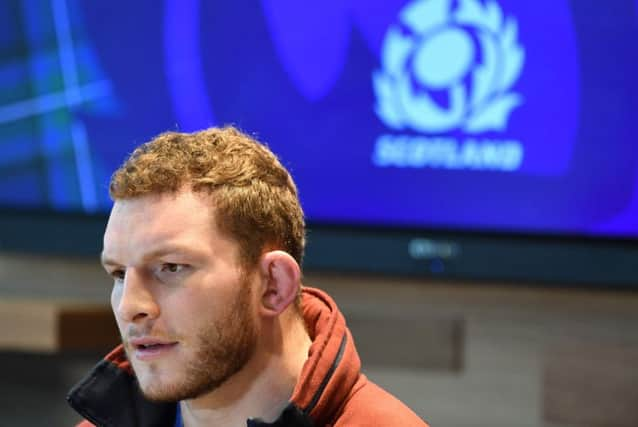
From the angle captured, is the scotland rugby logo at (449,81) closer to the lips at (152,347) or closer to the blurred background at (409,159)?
the blurred background at (409,159)

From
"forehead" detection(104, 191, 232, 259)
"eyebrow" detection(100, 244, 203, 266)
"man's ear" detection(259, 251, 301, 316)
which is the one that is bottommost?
"man's ear" detection(259, 251, 301, 316)

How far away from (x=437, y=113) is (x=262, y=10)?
52 centimetres

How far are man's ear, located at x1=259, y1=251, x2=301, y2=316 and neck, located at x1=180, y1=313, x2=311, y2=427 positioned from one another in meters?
0.04

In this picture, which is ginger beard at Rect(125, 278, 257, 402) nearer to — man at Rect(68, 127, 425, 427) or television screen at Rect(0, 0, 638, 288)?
man at Rect(68, 127, 425, 427)

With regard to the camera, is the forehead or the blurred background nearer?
the forehead

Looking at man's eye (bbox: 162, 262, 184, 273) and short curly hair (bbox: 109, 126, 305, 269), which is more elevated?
short curly hair (bbox: 109, 126, 305, 269)

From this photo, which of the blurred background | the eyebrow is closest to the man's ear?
the eyebrow

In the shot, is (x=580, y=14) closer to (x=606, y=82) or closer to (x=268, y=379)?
(x=606, y=82)

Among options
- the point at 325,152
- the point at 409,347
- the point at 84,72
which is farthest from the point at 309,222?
the point at 84,72

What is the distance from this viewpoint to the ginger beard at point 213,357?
1.52m

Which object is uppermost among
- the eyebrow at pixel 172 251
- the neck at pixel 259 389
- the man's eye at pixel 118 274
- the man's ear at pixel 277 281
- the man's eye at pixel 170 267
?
the eyebrow at pixel 172 251

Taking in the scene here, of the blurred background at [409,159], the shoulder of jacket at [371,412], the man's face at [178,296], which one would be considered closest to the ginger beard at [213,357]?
the man's face at [178,296]

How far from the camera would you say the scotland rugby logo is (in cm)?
280

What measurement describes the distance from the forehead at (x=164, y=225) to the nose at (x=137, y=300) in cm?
3
